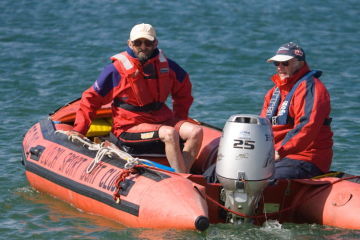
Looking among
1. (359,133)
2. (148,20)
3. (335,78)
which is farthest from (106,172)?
(148,20)

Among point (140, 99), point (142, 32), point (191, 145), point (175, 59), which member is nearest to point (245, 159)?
point (191, 145)

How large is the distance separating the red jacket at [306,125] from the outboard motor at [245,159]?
1.16 ft

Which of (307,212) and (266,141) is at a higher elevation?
(266,141)

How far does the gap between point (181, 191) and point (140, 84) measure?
1.42m

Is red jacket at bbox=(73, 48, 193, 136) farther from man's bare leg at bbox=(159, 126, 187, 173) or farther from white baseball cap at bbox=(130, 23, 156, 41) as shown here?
man's bare leg at bbox=(159, 126, 187, 173)

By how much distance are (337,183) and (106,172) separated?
175 cm

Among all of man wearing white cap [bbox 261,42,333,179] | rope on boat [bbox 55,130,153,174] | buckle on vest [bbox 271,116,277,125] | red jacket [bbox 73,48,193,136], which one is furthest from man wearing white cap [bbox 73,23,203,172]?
man wearing white cap [bbox 261,42,333,179]

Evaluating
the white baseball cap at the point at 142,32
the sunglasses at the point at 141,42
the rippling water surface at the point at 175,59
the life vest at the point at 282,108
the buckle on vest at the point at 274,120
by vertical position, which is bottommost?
the rippling water surface at the point at 175,59

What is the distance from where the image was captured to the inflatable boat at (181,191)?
19.4ft

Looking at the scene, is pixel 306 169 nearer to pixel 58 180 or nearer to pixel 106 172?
pixel 106 172

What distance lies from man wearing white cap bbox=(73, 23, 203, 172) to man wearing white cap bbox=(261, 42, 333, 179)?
29.9 inches

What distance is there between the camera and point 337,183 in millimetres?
6293

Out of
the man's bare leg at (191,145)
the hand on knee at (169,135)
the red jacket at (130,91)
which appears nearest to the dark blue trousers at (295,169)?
the man's bare leg at (191,145)

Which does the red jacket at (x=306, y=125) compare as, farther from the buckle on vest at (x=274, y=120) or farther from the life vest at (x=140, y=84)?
the life vest at (x=140, y=84)
